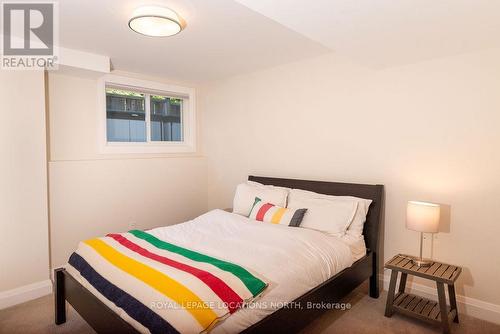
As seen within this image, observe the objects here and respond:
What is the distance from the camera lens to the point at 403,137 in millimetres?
2715

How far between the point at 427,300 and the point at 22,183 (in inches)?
142

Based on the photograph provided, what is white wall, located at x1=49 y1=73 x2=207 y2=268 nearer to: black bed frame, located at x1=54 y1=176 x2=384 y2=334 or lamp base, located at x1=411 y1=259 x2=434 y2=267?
black bed frame, located at x1=54 y1=176 x2=384 y2=334

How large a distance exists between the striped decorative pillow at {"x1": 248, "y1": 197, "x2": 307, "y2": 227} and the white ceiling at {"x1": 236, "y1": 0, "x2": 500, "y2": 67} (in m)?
1.43

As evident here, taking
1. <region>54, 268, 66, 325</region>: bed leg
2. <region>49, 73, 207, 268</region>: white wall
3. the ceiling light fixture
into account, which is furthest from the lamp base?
<region>49, 73, 207, 268</region>: white wall

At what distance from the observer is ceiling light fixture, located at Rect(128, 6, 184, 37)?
6.78 feet

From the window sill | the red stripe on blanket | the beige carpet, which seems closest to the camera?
the red stripe on blanket

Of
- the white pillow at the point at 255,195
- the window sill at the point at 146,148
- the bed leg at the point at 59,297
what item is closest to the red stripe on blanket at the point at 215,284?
the bed leg at the point at 59,297

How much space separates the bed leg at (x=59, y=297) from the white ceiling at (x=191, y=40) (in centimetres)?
188

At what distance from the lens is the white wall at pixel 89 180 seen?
315 cm

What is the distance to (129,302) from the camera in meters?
1.64

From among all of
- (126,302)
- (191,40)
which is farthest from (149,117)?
(126,302)

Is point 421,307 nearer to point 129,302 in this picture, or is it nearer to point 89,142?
point 129,302

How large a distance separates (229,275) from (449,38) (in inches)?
83.5

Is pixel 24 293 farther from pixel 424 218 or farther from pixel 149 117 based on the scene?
pixel 424 218
